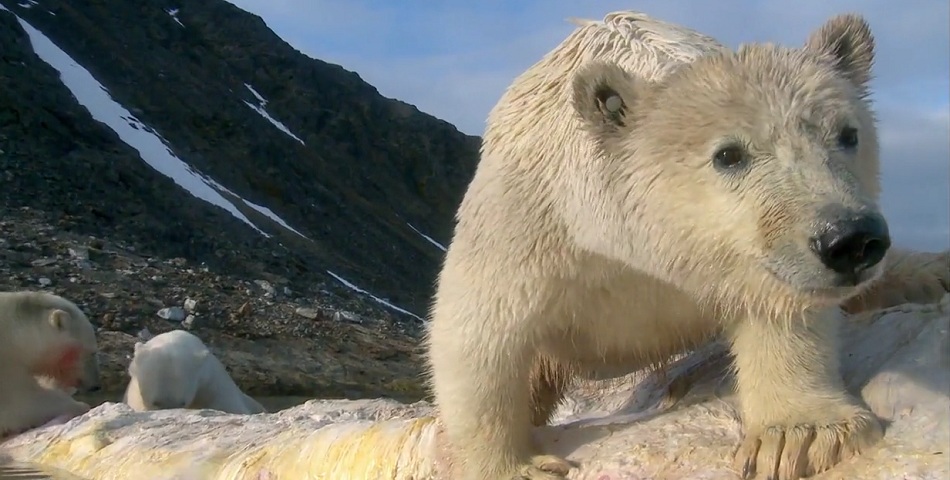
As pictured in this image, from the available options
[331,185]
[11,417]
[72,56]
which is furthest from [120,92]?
[11,417]

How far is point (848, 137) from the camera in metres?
2.93

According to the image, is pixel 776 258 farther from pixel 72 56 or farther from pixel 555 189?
pixel 72 56

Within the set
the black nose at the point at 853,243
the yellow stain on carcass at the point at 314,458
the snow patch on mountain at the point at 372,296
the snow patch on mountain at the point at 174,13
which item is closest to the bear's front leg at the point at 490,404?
the yellow stain on carcass at the point at 314,458

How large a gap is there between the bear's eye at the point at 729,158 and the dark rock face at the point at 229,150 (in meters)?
24.8

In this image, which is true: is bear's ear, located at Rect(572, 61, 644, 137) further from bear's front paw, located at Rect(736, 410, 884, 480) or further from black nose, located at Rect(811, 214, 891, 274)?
bear's front paw, located at Rect(736, 410, 884, 480)

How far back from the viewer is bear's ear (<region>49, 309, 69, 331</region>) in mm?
9398

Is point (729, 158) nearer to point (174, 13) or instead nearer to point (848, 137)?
point (848, 137)

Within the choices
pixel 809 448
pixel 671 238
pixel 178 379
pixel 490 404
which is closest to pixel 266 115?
pixel 178 379

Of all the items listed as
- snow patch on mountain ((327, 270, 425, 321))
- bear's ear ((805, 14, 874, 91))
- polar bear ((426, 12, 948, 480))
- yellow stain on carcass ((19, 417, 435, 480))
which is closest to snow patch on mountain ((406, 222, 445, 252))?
snow patch on mountain ((327, 270, 425, 321))

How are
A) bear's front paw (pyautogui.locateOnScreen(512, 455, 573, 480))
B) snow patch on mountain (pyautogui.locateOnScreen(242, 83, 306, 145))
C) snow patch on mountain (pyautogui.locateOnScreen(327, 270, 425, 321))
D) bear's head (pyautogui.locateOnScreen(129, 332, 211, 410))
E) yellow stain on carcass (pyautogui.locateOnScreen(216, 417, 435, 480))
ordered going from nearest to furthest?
bear's front paw (pyautogui.locateOnScreen(512, 455, 573, 480)) < yellow stain on carcass (pyautogui.locateOnScreen(216, 417, 435, 480)) < bear's head (pyautogui.locateOnScreen(129, 332, 211, 410)) < snow patch on mountain (pyautogui.locateOnScreen(327, 270, 425, 321)) < snow patch on mountain (pyautogui.locateOnScreen(242, 83, 306, 145))

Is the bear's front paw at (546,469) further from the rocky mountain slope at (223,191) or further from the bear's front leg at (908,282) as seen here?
the rocky mountain slope at (223,191)

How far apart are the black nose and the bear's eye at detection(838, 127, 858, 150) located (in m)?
0.39

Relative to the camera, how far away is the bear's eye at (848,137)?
2.91 m

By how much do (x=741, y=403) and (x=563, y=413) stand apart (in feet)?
5.16
